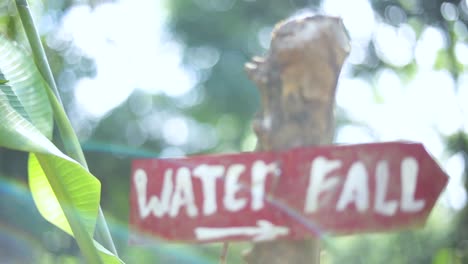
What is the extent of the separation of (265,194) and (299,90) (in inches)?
6.6

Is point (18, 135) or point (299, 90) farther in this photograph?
point (299, 90)

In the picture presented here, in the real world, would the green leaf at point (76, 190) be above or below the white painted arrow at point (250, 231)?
above

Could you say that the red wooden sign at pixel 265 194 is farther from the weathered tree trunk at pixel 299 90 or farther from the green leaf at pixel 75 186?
the green leaf at pixel 75 186

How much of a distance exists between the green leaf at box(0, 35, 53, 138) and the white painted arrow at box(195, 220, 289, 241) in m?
0.45

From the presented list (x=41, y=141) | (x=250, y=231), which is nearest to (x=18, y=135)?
(x=41, y=141)

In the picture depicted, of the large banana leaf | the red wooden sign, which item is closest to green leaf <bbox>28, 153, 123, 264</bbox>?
the large banana leaf

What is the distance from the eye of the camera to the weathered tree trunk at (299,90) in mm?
1042

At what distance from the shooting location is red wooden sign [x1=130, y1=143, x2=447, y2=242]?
1003 millimetres

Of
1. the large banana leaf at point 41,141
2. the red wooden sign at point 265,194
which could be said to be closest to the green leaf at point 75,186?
the large banana leaf at point 41,141

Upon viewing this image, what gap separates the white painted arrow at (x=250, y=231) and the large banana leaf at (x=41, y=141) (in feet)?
1.43

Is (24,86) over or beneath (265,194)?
over

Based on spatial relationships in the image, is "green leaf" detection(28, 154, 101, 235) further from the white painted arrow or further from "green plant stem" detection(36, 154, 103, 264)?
the white painted arrow

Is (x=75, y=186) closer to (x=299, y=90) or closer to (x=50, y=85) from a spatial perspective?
(x=50, y=85)

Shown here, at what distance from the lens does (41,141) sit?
506 mm
